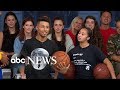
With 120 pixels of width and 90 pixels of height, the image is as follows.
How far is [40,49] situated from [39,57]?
13cm

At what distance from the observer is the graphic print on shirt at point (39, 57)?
616 cm

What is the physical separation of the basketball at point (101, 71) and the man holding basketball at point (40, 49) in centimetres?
73

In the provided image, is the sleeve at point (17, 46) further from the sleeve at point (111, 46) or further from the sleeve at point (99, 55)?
the sleeve at point (111, 46)

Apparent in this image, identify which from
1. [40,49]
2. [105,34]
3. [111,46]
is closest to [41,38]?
[40,49]

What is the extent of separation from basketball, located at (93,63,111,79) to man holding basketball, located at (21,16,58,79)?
2.39 feet

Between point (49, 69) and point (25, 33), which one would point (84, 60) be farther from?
point (25, 33)

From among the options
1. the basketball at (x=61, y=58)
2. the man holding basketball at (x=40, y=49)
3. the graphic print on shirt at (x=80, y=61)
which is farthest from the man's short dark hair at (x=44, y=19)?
the graphic print on shirt at (x=80, y=61)

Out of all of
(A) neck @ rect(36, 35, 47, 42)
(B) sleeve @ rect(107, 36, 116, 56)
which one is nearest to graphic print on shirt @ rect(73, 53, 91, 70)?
(B) sleeve @ rect(107, 36, 116, 56)

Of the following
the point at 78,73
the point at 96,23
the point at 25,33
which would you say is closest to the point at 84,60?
the point at 78,73

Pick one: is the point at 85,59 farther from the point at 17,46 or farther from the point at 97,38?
the point at 17,46

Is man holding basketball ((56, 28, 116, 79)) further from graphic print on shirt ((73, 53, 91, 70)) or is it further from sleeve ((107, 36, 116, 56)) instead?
sleeve ((107, 36, 116, 56))

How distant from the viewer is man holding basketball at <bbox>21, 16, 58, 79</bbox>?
618 cm
